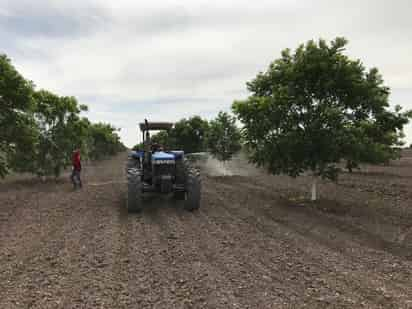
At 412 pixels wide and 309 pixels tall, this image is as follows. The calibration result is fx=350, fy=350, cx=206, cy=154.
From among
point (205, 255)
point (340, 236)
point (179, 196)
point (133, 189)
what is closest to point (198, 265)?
point (205, 255)

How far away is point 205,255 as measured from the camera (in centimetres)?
668

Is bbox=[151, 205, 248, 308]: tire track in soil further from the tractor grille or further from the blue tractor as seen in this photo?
the tractor grille

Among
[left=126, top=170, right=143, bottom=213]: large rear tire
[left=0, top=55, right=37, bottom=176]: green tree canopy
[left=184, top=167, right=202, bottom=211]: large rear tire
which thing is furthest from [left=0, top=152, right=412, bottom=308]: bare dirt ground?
[left=0, top=55, right=37, bottom=176]: green tree canopy

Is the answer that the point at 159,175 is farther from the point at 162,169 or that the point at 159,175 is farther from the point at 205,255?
the point at 205,255

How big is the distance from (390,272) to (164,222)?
5420 millimetres

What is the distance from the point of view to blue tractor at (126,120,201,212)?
10211 millimetres

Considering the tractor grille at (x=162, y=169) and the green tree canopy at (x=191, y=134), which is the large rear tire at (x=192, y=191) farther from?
the green tree canopy at (x=191, y=134)

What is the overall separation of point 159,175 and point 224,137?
46.2 ft

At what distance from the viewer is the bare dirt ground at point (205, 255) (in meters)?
4.89

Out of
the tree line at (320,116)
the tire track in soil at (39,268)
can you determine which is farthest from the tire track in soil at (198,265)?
the tree line at (320,116)

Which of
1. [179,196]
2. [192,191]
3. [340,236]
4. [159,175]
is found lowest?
[340,236]

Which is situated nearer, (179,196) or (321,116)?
(321,116)

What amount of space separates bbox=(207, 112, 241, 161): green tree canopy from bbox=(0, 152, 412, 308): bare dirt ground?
39.5 feet

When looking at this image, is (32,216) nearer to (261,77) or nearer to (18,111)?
(18,111)
